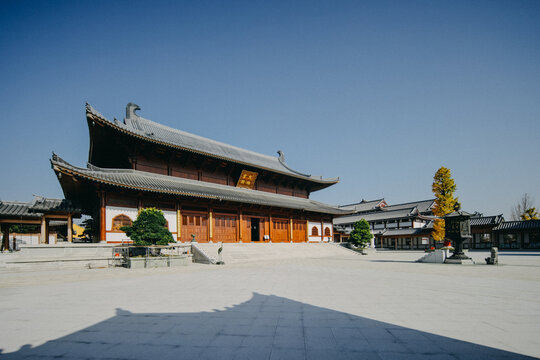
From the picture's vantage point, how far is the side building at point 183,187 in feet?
55.4

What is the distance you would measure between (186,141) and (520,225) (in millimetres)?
38485

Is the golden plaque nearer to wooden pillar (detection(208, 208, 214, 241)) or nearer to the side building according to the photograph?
the side building

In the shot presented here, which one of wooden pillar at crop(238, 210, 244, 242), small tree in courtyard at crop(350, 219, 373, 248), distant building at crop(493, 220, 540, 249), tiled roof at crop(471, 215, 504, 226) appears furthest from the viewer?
tiled roof at crop(471, 215, 504, 226)

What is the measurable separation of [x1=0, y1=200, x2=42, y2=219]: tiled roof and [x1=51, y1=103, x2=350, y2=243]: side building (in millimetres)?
2313

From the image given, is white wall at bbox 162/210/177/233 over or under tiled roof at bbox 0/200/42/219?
under

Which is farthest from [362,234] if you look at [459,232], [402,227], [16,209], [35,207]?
[16,209]

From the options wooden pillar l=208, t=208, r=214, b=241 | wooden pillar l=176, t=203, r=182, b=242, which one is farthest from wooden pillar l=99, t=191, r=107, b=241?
wooden pillar l=208, t=208, r=214, b=241

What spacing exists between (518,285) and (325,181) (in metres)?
22.7

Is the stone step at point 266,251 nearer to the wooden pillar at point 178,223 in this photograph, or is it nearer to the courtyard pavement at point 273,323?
the wooden pillar at point 178,223

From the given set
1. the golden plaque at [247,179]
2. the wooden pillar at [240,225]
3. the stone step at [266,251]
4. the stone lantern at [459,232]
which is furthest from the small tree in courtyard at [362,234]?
the stone lantern at [459,232]

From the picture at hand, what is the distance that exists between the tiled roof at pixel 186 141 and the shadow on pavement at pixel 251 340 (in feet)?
49.6

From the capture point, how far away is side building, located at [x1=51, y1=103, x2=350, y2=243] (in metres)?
16.9

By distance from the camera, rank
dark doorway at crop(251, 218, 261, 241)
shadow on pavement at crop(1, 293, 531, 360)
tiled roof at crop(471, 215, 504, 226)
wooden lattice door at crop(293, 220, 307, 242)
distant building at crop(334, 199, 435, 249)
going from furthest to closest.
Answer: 1. distant building at crop(334, 199, 435, 249)
2. tiled roof at crop(471, 215, 504, 226)
3. wooden lattice door at crop(293, 220, 307, 242)
4. dark doorway at crop(251, 218, 261, 241)
5. shadow on pavement at crop(1, 293, 531, 360)

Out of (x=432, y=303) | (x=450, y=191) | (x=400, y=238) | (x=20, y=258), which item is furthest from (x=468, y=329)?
(x=400, y=238)
